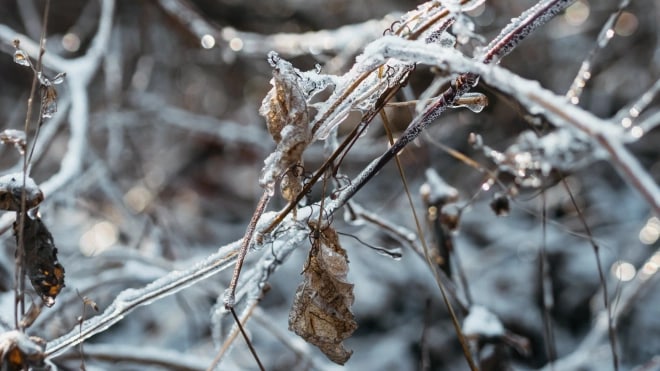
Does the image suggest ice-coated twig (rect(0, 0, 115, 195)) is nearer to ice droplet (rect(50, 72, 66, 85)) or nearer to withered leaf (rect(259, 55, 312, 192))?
ice droplet (rect(50, 72, 66, 85))

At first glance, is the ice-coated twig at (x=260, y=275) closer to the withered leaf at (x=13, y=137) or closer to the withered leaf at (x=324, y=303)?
the withered leaf at (x=324, y=303)

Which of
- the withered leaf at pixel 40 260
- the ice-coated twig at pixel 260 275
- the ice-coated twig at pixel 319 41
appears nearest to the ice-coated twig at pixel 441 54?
the ice-coated twig at pixel 260 275

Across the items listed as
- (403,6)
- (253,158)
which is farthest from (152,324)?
(403,6)

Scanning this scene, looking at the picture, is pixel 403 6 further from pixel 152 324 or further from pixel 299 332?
pixel 299 332

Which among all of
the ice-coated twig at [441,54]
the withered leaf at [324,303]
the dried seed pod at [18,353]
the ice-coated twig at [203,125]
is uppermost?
the ice-coated twig at [203,125]

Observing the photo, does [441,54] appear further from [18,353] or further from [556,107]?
[18,353]

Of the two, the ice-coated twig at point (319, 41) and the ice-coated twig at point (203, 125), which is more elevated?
the ice-coated twig at point (203, 125)
